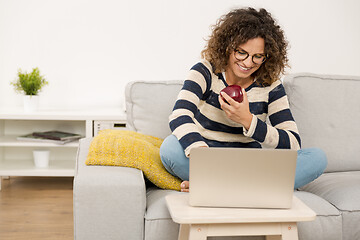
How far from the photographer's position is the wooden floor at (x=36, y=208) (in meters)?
2.28

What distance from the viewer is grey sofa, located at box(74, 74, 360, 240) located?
1484mm

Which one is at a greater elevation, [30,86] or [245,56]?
[245,56]

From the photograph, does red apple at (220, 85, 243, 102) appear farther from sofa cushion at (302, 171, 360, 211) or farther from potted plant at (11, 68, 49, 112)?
potted plant at (11, 68, 49, 112)

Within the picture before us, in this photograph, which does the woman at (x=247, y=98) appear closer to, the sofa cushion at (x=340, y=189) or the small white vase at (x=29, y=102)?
the sofa cushion at (x=340, y=189)

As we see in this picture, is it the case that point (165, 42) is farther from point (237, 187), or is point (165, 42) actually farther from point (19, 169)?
point (237, 187)

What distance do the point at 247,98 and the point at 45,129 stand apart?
2126 mm

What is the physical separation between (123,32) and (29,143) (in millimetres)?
1084

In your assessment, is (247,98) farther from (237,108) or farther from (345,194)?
(345,194)

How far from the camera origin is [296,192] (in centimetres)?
179

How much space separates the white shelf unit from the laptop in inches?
Answer: 73.2

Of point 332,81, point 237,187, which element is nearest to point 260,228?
point 237,187

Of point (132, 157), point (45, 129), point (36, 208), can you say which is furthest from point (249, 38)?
point (45, 129)

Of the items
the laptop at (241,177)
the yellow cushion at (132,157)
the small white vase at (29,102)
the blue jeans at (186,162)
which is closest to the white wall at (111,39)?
the small white vase at (29,102)

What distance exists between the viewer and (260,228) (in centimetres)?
125
